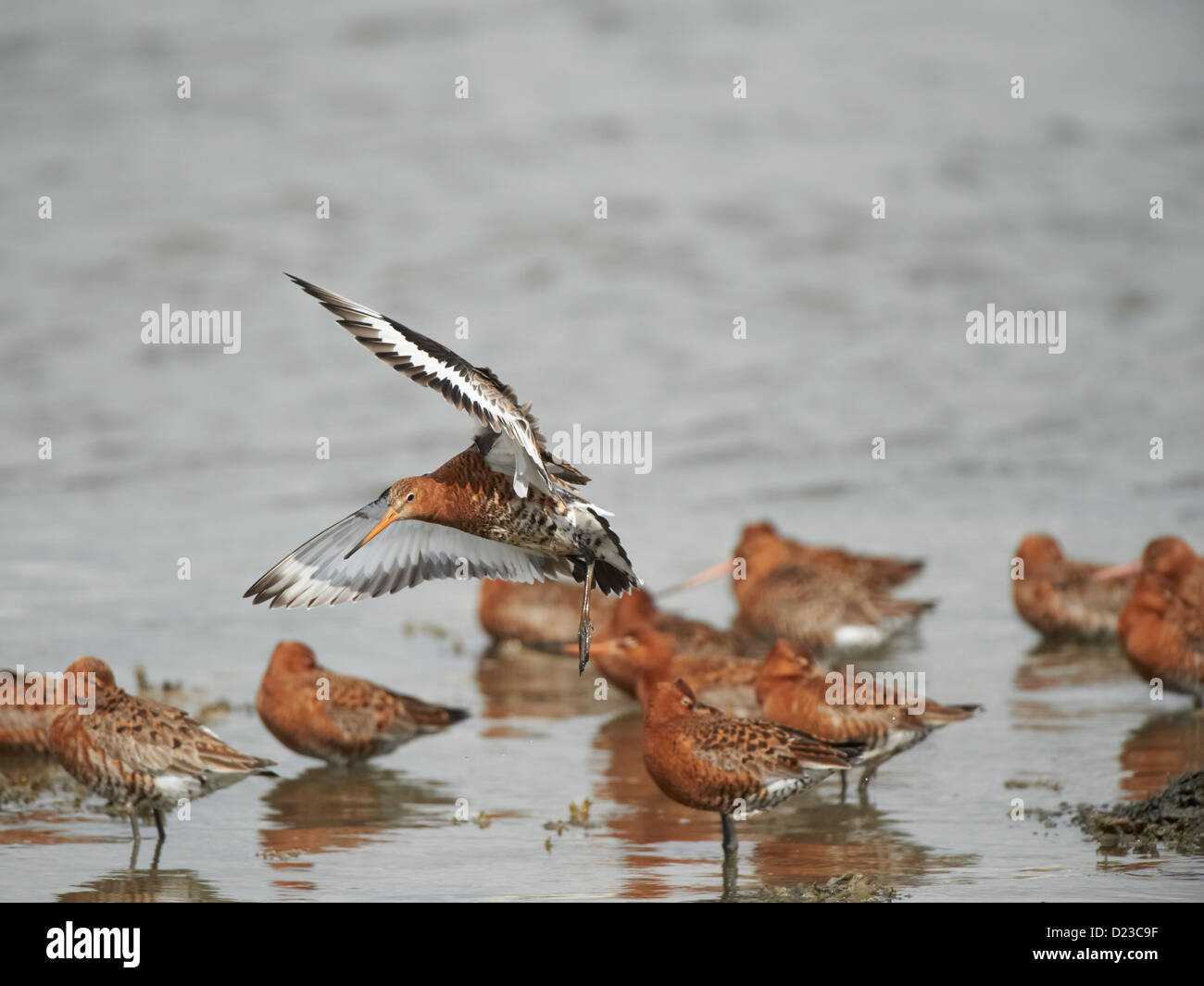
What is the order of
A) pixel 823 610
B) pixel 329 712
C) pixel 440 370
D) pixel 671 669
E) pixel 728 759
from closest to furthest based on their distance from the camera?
pixel 440 370, pixel 728 759, pixel 329 712, pixel 671 669, pixel 823 610

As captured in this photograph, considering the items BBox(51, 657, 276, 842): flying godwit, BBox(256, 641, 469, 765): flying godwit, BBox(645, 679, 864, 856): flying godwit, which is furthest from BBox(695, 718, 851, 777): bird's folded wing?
BBox(256, 641, 469, 765): flying godwit

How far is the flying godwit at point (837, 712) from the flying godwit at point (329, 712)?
169 cm

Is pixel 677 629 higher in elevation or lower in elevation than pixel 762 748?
higher

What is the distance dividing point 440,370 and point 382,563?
1.84 m

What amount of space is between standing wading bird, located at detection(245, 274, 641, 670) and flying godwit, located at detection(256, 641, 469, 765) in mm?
613

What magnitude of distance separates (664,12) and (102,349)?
48.5 feet

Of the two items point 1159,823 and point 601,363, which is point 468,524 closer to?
point 1159,823

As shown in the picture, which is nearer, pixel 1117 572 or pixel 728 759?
pixel 728 759

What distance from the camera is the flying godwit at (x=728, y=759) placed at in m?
6.41

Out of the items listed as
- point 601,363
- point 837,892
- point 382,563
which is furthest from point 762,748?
point 601,363

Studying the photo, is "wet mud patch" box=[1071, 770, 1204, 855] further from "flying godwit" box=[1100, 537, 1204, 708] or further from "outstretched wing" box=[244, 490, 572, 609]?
"outstretched wing" box=[244, 490, 572, 609]

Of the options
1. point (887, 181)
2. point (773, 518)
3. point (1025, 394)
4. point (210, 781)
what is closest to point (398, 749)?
point (210, 781)

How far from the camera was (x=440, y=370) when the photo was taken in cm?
598

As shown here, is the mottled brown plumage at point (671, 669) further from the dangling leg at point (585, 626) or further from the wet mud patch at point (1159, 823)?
the wet mud patch at point (1159, 823)
